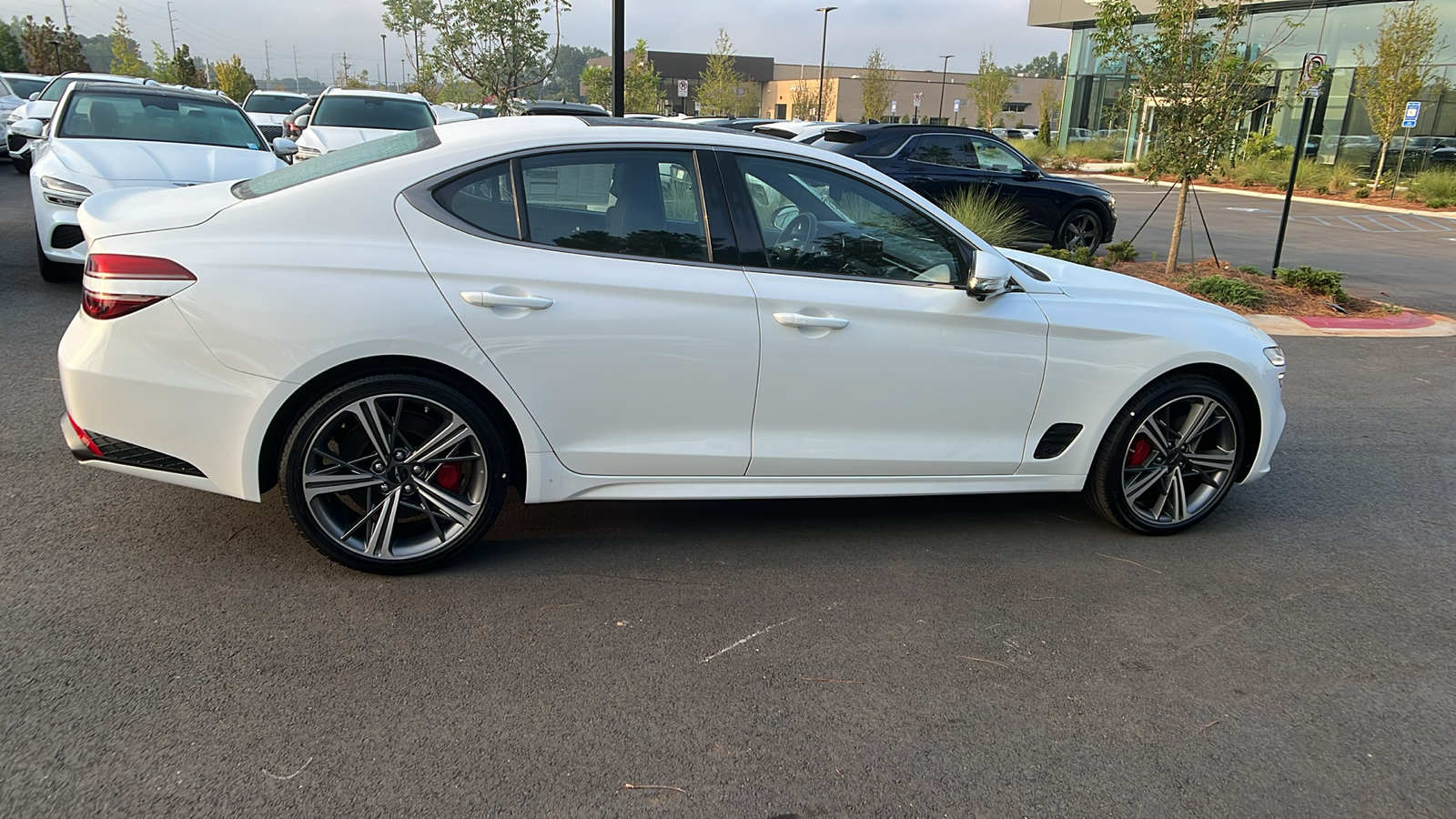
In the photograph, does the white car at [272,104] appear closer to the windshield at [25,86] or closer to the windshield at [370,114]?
the windshield at [25,86]

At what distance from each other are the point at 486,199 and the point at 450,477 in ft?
3.40

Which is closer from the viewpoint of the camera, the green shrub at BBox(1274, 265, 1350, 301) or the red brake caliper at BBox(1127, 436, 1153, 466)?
the red brake caliper at BBox(1127, 436, 1153, 466)

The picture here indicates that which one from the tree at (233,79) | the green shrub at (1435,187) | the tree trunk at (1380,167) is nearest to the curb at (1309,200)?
the green shrub at (1435,187)

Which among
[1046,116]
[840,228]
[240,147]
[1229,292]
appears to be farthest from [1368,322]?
[1046,116]

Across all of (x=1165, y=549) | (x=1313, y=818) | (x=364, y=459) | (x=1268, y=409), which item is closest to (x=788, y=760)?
(x=1313, y=818)

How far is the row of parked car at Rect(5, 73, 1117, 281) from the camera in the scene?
26.6 ft

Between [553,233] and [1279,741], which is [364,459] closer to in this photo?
[553,233]

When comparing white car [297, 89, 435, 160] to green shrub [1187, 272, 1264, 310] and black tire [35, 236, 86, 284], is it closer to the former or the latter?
black tire [35, 236, 86, 284]

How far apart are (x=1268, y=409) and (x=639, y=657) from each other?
3.10 meters

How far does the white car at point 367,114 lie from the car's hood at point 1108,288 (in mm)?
11287

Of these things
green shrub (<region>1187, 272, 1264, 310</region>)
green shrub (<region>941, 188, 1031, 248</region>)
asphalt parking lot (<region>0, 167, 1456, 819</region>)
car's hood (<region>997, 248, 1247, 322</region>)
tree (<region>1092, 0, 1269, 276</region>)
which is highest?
tree (<region>1092, 0, 1269, 276</region>)

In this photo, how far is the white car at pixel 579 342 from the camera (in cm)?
343

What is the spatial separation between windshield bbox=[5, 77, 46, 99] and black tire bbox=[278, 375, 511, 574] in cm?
2622

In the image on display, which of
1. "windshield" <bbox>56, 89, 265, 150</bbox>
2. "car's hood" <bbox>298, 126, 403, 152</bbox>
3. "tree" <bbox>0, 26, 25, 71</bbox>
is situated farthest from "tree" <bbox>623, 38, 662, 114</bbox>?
"tree" <bbox>0, 26, 25, 71</bbox>
